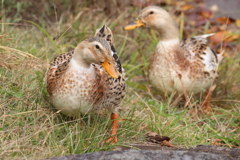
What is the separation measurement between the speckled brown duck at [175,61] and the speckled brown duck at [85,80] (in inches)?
50.6

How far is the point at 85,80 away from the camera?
9.88 ft

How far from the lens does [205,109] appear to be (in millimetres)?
4516

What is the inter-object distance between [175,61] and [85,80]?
5.34 ft

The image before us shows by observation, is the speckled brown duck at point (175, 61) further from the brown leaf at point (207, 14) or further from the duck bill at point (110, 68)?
the brown leaf at point (207, 14)

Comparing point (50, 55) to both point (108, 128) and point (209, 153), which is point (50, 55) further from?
point (209, 153)

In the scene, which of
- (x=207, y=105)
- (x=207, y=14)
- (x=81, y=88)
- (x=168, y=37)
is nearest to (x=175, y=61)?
(x=168, y=37)

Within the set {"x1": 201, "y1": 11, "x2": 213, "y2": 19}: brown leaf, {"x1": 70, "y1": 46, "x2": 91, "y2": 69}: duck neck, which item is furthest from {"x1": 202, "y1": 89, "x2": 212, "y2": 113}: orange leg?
{"x1": 201, "y1": 11, "x2": 213, "y2": 19}: brown leaf

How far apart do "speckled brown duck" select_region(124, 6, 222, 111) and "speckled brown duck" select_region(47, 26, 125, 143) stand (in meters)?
1.28

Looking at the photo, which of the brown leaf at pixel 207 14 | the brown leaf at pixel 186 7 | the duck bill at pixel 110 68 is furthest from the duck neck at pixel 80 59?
the brown leaf at pixel 207 14

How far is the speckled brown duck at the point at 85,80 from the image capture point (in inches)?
117

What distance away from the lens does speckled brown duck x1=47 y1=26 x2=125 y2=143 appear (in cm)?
298

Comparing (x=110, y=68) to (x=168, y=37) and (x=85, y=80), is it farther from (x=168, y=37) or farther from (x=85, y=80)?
(x=168, y=37)

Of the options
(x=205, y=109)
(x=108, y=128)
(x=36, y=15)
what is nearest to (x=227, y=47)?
(x=205, y=109)

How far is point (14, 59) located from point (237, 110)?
245 cm
